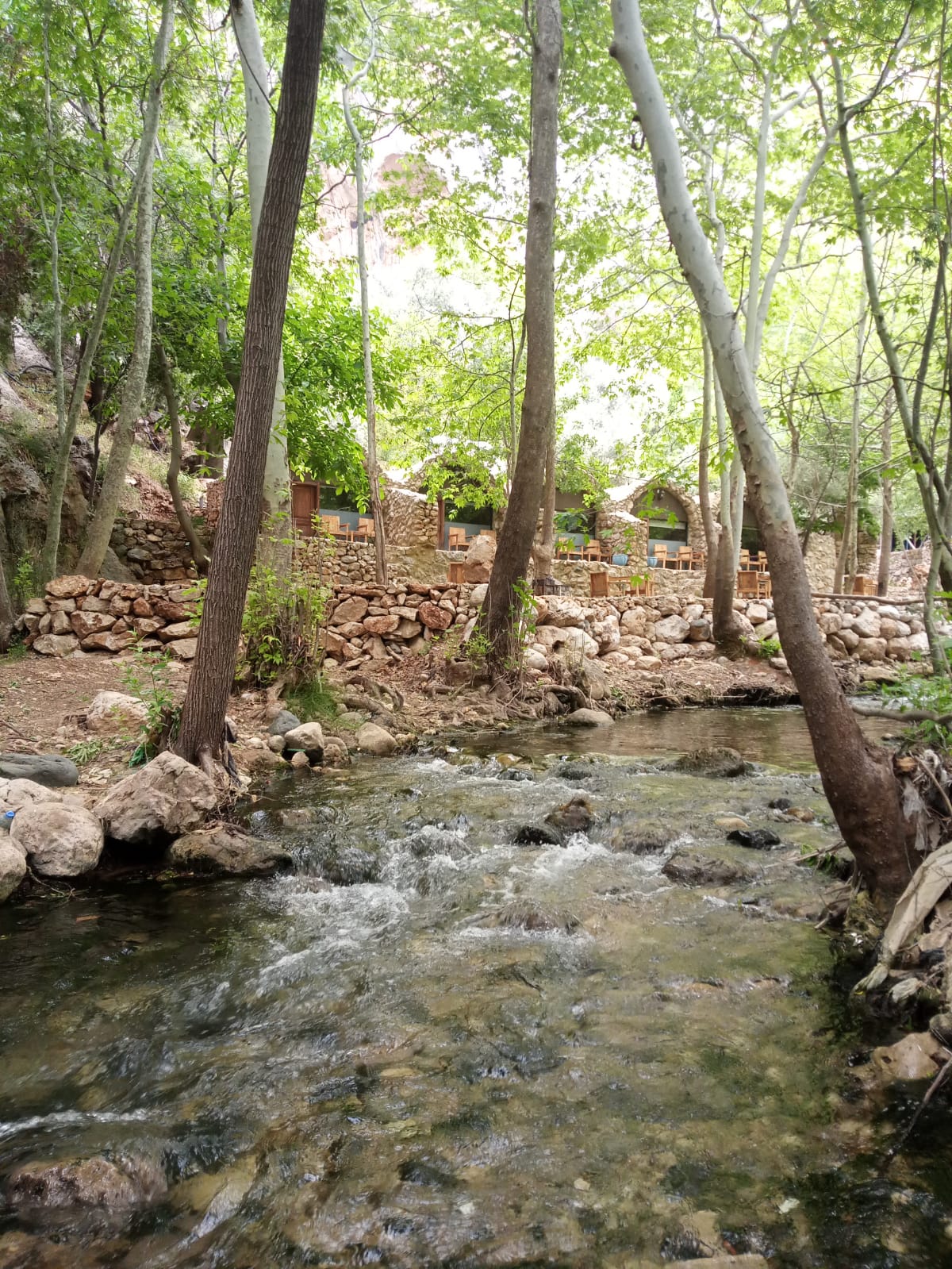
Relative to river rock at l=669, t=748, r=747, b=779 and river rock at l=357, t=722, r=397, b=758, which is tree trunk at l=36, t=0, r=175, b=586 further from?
river rock at l=669, t=748, r=747, b=779

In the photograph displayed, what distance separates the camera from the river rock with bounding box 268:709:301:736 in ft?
21.3

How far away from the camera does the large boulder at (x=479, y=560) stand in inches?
518

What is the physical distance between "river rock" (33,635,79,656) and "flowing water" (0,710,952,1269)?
18.5ft

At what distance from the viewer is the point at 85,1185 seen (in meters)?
1.74

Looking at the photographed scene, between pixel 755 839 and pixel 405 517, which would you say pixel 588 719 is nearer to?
pixel 755 839

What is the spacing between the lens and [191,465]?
58.0ft

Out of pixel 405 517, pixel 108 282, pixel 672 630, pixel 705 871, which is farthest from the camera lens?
pixel 405 517

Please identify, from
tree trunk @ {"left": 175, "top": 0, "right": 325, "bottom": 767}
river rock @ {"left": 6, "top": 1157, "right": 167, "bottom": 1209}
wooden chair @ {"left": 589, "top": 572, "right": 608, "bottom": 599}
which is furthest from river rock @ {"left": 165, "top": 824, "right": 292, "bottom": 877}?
wooden chair @ {"left": 589, "top": 572, "right": 608, "bottom": 599}

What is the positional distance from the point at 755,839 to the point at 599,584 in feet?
29.2

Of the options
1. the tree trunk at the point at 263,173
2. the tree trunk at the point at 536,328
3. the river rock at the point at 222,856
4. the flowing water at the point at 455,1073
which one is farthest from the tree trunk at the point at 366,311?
the flowing water at the point at 455,1073

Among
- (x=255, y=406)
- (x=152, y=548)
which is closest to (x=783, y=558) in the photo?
(x=255, y=406)

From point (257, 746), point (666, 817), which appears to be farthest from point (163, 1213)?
point (257, 746)

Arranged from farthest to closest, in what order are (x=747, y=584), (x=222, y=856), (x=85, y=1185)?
1. (x=747, y=584)
2. (x=222, y=856)
3. (x=85, y=1185)

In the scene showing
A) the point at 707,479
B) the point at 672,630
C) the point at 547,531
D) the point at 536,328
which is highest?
the point at 536,328
